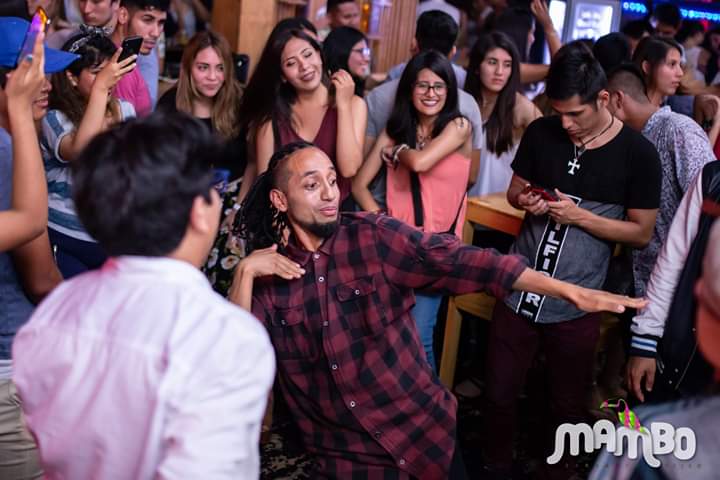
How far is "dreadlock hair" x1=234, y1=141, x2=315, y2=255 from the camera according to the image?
2377 mm

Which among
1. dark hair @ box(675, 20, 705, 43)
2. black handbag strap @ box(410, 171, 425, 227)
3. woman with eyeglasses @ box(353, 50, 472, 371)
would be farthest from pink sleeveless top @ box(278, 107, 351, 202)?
dark hair @ box(675, 20, 705, 43)

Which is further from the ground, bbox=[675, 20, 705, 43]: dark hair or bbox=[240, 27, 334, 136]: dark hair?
bbox=[675, 20, 705, 43]: dark hair

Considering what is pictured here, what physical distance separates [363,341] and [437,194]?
117 cm

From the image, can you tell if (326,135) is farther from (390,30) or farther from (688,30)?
(688,30)

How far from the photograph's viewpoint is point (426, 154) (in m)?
3.08

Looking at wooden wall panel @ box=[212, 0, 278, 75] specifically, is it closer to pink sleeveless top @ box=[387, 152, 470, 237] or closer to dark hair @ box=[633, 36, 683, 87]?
pink sleeveless top @ box=[387, 152, 470, 237]

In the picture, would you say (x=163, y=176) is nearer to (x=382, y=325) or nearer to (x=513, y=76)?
(x=382, y=325)

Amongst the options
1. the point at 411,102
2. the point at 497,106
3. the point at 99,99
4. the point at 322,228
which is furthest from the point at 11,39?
the point at 497,106

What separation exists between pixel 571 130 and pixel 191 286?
1.79 metres

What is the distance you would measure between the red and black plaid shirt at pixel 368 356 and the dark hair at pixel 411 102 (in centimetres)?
115

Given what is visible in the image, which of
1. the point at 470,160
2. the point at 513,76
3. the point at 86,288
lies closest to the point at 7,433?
the point at 86,288

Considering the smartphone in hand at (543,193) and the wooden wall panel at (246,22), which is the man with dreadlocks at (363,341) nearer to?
the smartphone in hand at (543,193)

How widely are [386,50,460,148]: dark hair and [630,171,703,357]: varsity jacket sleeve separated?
3.76 ft

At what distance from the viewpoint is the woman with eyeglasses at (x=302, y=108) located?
10.4 feet
